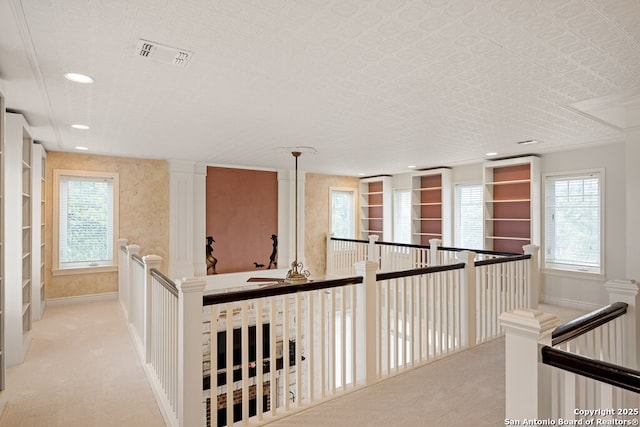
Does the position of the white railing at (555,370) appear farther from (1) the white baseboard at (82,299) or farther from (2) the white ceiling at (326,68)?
(1) the white baseboard at (82,299)

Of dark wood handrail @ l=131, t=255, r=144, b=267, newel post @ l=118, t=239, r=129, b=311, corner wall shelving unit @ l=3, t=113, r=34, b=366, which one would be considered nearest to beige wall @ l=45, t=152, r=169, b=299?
newel post @ l=118, t=239, r=129, b=311

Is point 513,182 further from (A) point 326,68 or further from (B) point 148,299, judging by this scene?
(B) point 148,299

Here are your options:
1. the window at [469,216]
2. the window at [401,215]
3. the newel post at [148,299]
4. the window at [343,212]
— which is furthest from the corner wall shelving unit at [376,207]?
the newel post at [148,299]

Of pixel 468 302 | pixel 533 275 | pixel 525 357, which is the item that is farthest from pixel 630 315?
pixel 533 275

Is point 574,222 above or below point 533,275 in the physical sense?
above

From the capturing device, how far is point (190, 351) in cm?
204

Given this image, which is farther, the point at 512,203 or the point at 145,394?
the point at 512,203

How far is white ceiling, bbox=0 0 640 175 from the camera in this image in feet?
5.94

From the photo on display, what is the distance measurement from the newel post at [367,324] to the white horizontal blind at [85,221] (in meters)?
5.04

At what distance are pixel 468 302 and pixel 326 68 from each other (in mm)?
2728

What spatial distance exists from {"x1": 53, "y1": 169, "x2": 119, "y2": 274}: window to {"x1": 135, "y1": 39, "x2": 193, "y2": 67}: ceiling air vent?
4429mm

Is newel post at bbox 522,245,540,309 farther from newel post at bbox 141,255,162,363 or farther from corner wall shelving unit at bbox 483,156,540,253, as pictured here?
newel post at bbox 141,255,162,363

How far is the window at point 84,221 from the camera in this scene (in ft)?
18.3

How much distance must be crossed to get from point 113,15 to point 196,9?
0.46 m
